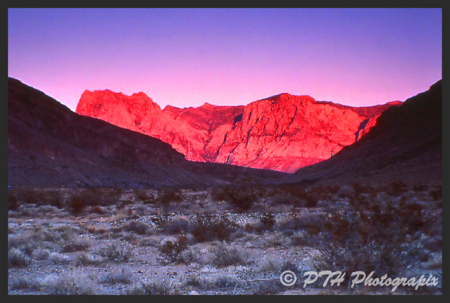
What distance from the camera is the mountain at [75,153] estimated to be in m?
54.7

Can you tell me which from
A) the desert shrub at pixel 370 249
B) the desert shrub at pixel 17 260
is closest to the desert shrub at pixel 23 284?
the desert shrub at pixel 17 260

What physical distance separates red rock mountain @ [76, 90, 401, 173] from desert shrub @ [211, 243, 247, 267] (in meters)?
135

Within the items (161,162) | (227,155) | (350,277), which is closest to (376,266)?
(350,277)

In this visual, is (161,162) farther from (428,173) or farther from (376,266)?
(376,266)

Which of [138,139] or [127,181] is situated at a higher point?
[138,139]

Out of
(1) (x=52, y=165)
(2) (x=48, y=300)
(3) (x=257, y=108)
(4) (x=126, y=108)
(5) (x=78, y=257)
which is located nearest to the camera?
(2) (x=48, y=300)

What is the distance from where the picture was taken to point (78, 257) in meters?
10.1

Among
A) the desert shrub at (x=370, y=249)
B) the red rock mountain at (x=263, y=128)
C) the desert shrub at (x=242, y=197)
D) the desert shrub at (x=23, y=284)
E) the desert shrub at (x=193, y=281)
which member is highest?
the red rock mountain at (x=263, y=128)

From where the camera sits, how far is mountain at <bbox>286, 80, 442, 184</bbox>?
5147cm

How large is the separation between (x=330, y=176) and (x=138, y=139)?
147 ft

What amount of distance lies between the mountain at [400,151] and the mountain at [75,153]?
20.1 metres

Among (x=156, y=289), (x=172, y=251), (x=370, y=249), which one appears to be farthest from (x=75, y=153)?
(x=370, y=249)

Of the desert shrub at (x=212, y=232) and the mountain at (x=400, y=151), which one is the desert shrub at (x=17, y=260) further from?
the mountain at (x=400, y=151)

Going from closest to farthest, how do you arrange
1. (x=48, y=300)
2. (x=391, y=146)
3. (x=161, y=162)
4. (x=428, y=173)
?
1. (x=48, y=300)
2. (x=428, y=173)
3. (x=391, y=146)
4. (x=161, y=162)
